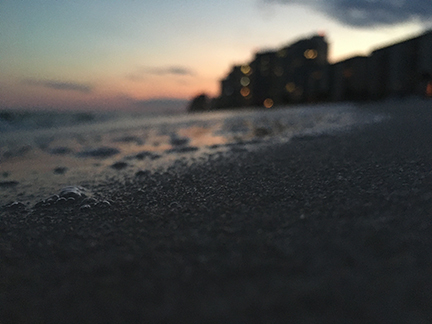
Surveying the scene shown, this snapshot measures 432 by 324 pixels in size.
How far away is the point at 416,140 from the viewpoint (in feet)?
7.89

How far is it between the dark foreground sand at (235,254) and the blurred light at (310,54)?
260 feet

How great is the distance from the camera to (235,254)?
83 cm

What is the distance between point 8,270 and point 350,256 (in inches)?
49.2

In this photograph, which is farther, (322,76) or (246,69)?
(246,69)

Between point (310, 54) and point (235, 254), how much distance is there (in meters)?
81.1

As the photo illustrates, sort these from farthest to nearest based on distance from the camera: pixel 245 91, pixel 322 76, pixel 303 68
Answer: pixel 245 91
pixel 303 68
pixel 322 76

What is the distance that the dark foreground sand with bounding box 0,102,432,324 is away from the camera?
613mm

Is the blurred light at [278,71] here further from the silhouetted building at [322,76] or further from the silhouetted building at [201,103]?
the silhouetted building at [201,103]

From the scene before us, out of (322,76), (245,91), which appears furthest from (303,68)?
(245,91)

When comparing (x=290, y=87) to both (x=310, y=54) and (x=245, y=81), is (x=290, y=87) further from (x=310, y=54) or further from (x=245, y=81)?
(x=245, y=81)

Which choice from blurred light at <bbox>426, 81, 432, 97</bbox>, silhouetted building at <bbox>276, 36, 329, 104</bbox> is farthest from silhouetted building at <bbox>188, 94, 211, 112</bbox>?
blurred light at <bbox>426, 81, 432, 97</bbox>

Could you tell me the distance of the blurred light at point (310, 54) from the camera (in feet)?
227

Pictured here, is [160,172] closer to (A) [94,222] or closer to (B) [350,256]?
(A) [94,222]

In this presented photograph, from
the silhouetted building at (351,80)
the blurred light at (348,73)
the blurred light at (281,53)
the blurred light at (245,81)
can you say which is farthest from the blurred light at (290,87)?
the blurred light at (348,73)
